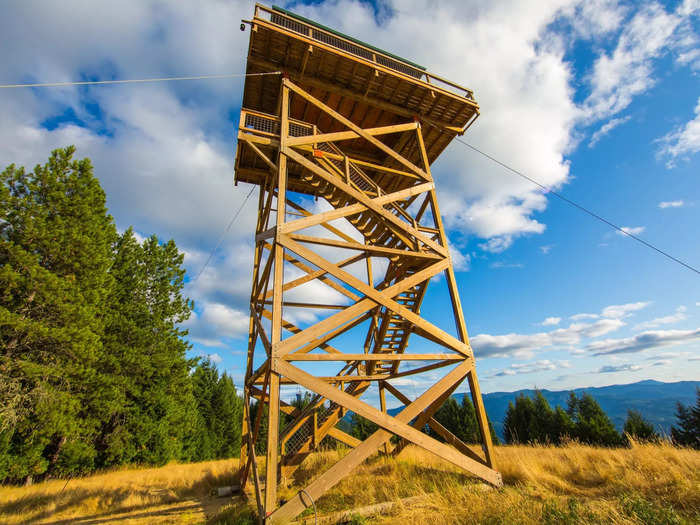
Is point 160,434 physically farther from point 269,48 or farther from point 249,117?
point 269,48

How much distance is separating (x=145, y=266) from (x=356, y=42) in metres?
18.1

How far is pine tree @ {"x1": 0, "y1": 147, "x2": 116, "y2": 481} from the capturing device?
11.2 metres

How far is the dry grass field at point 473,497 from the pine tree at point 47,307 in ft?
15.2

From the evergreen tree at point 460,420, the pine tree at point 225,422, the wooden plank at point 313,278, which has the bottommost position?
the evergreen tree at point 460,420

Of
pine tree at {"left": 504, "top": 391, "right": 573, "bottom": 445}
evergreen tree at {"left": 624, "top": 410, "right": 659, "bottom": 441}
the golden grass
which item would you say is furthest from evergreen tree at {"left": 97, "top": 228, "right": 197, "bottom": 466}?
evergreen tree at {"left": 624, "top": 410, "right": 659, "bottom": 441}

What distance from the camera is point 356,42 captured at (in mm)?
8148

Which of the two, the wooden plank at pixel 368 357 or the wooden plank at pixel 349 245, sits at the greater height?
the wooden plank at pixel 349 245

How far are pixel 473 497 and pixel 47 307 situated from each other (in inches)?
626

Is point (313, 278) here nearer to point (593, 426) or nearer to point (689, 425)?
point (593, 426)

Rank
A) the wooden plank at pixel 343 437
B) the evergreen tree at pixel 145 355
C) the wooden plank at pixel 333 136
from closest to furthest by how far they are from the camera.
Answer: the wooden plank at pixel 333 136 → the wooden plank at pixel 343 437 → the evergreen tree at pixel 145 355

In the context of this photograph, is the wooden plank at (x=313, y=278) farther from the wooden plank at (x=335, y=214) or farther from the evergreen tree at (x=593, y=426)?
the evergreen tree at (x=593, y=426)

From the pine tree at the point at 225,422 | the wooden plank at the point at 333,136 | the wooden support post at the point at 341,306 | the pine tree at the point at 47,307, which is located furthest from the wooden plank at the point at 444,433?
the pine tree at the point at 225,422

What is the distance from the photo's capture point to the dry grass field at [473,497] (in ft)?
11.3

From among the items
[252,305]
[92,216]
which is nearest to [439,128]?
[252,305]
